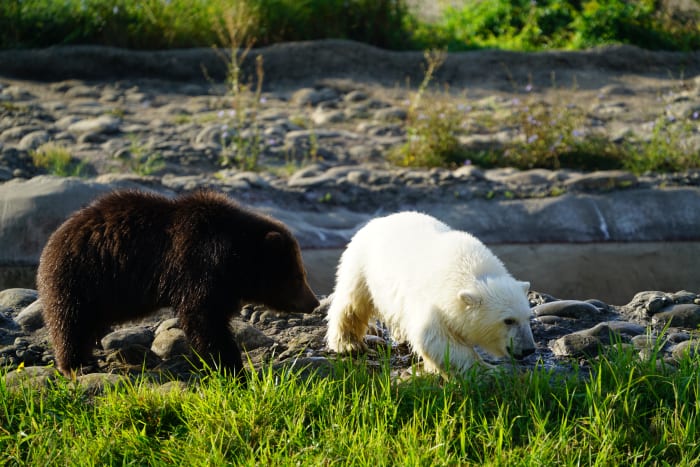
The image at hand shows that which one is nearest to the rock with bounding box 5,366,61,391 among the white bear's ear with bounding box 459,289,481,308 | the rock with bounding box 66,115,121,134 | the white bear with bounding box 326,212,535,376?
the white bear with bounding box 326,212,535,376

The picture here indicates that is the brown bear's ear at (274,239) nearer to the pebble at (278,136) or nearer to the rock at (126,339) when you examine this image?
the rock at (126,339)

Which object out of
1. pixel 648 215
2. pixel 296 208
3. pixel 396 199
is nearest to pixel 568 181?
pixel 648 215

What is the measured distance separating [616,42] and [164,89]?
7.44 meters

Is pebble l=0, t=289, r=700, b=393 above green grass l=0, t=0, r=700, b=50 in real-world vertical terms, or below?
below

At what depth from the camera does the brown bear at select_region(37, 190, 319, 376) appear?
4906mm

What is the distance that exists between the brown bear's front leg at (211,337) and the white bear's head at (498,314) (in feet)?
3.91

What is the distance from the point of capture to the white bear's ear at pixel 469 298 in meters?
4.67

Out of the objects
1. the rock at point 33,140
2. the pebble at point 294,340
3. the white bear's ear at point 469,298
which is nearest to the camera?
the white bear's ear at point 469,298

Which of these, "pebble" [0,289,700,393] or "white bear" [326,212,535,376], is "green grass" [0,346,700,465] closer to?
"white bear" [326,212,535,376]

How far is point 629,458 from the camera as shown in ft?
13.4

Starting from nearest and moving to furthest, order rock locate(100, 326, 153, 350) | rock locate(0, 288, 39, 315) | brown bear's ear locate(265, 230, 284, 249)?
brown bear's ear locate(265, 230, 284, 249) → rock locate(100, 326, 153, 350) → rock locate(0, 288, 39, 315)

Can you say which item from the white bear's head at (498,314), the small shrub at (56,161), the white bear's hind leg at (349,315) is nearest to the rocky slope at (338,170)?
the small shrub at (56,161)

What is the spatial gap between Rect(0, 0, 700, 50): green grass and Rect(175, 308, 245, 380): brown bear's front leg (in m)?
8.12

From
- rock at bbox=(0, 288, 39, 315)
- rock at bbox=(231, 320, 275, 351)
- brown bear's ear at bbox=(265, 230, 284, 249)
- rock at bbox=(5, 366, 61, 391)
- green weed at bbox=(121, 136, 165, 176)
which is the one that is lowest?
rock at bbox=(0, 288, 39, 315)
